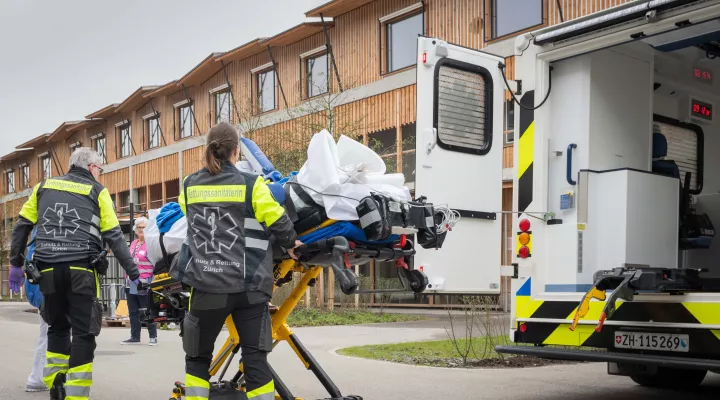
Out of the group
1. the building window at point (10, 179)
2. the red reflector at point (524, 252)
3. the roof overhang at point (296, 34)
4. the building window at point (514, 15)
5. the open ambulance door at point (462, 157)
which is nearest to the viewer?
the open ambulance door at point (462, 157)

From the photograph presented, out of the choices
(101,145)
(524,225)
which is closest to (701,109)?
(524,225)

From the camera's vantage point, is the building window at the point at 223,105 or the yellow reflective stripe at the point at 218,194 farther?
the building window at the point at 223,105

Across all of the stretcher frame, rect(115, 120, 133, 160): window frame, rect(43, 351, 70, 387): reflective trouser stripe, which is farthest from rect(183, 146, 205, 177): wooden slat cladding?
the stretcher frame

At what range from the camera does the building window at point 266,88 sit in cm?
2836

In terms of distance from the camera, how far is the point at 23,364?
9711mm

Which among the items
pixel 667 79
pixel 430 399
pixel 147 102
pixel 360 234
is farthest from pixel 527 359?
pixel 147 102

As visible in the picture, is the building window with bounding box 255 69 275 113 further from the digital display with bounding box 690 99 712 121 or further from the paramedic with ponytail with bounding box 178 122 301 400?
the paramedic with ponytail with bounding box 178 122 301 400

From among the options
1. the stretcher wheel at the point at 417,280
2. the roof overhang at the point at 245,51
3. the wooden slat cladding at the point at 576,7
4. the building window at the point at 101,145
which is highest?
the roof overhang at the point at 245,51

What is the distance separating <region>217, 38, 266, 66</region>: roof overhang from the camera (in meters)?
27.8

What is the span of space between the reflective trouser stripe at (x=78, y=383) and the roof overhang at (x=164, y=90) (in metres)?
28.4

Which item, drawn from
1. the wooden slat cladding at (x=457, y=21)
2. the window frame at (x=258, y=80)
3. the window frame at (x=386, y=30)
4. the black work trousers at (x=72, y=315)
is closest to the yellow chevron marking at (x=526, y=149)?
the black work trousers at (x=72, y=315)

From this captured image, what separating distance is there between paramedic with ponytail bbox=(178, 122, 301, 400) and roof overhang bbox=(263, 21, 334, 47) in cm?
2100

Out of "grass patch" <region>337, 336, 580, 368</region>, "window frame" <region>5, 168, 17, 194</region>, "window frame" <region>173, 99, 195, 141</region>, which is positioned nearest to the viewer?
"grass patch" <region>337, 336, 580, 368</region>

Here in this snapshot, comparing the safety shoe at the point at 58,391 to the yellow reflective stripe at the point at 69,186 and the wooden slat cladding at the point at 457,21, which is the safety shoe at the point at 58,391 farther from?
the wooden slat cladding at the point at 457,21
